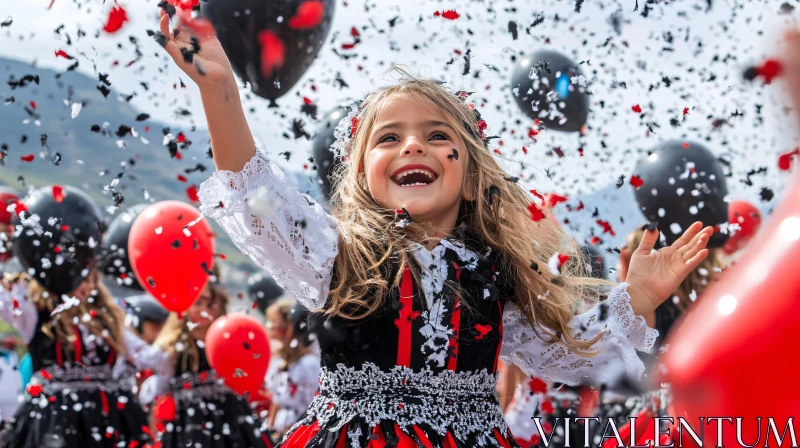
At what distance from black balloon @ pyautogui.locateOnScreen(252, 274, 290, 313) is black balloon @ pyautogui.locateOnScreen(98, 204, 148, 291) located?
8.09 ft

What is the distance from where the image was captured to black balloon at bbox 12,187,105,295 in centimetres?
524

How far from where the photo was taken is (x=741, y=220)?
452 centimetres

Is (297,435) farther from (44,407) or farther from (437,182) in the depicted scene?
(44,407)

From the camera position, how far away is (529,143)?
3014 mm

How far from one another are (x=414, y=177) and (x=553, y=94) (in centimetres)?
221

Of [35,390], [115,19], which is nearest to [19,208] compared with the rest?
[35,390]

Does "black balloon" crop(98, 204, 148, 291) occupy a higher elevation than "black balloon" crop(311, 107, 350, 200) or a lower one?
lower

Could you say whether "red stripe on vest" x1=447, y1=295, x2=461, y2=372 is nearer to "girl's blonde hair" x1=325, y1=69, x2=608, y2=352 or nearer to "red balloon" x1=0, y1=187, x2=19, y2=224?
"girl's blonde hair" x1=325, y1=69, x2=608, y2=352

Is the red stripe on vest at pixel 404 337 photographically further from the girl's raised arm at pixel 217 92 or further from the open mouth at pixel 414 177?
the girl's raised arm at pixel 217 92

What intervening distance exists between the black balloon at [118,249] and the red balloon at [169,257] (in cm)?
148

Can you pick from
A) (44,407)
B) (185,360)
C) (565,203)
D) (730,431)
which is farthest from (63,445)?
(730,431)

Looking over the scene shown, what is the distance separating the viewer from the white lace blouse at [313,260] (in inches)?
82.6

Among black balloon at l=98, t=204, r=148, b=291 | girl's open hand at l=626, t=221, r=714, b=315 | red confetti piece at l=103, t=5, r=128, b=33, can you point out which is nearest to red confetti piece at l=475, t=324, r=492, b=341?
girl's open hand at l=626, t=221, r=714, b=315

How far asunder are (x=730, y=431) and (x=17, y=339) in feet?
22.4
